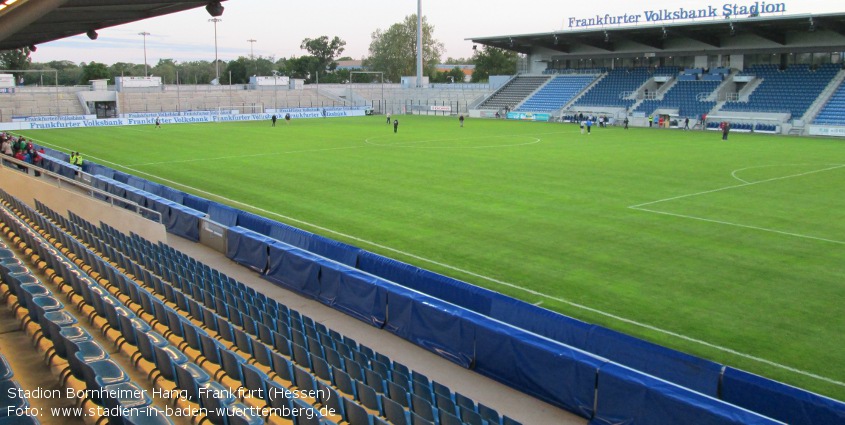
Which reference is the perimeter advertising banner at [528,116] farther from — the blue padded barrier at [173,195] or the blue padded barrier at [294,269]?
the blue padded barrier at [294,269]

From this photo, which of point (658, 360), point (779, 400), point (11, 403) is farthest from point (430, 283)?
point (11, 403)

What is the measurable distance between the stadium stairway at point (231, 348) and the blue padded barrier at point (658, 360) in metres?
1.46

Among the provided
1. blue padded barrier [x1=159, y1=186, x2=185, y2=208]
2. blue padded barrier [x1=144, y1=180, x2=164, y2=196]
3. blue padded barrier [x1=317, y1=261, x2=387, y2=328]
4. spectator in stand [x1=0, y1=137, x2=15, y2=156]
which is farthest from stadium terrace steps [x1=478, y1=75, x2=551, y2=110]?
blue padded barrier [x1=317, y1=261, x2=387, y2=328]

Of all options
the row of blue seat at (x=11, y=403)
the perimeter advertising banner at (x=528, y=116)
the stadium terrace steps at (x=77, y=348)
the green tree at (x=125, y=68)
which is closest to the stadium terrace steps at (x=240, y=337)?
the stadium terrace steps at (x=77, y=348)

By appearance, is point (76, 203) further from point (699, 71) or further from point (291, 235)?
point (699, 71)

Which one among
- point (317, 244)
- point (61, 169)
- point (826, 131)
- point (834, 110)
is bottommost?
point (317, 244)

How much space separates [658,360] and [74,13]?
1340 cm

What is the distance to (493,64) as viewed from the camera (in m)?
119

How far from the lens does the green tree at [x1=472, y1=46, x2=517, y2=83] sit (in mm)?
118688

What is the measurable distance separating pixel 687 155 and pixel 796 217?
16696 mm

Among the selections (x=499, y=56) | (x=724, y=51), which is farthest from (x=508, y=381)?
(x=499, y=56)

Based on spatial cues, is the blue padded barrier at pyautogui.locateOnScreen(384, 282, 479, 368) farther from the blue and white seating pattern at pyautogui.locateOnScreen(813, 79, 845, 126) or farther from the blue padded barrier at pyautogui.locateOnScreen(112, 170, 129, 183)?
the blue and white seating pattern at pyautogui.locateOnScreen(813, 79, 845, 126)

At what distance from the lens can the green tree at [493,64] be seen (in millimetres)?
118688

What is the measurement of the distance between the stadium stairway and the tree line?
111 m
